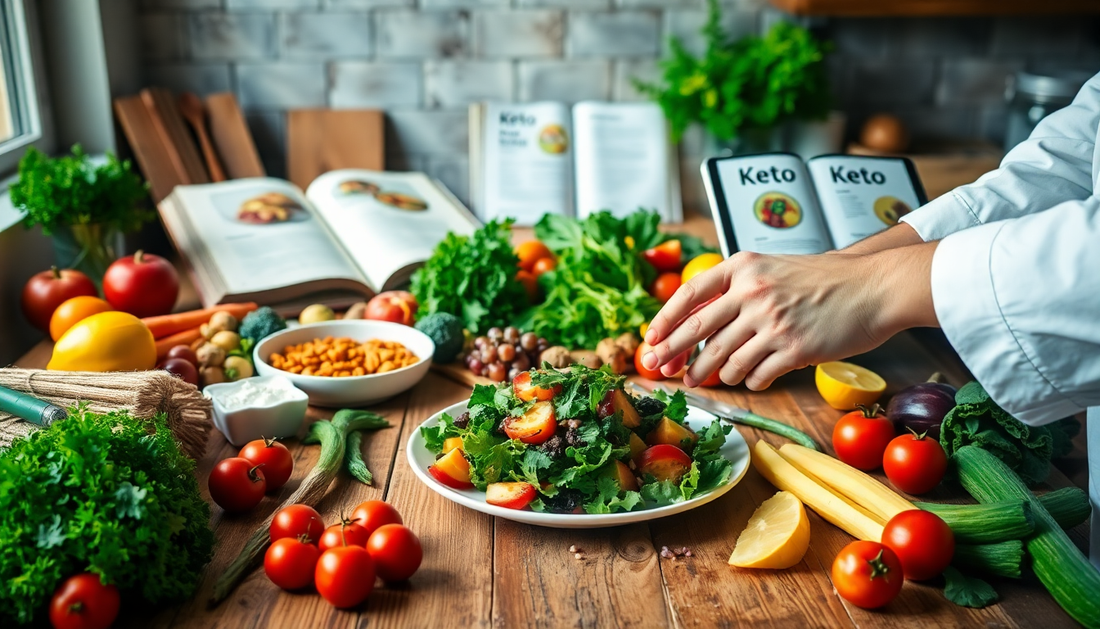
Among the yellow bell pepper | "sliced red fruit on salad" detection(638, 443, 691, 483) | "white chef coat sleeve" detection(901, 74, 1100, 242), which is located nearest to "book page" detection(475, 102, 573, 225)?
the yellow bell pepper

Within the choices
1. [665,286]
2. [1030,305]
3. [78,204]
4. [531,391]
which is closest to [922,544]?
[1030,305]

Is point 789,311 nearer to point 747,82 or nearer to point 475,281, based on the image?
point 475,281

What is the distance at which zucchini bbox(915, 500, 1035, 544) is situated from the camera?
1.15 metres

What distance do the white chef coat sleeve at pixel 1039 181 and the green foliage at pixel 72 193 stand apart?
5.33ft

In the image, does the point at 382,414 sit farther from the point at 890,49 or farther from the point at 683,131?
the point at 890,49

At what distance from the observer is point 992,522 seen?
1.16 meters

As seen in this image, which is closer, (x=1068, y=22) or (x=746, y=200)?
(x=746, y=200)

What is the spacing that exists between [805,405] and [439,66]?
66.9 inches

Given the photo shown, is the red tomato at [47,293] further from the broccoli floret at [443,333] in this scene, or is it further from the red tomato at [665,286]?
the red tomato at [665,286]

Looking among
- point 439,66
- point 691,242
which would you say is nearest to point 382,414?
point 691,242

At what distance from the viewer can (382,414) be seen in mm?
1660

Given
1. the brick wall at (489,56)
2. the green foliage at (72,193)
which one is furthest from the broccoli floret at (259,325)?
the brick wall at (489,56)

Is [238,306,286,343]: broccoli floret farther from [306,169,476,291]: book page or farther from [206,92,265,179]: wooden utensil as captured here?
[206,92,265,179]: wooden utensil

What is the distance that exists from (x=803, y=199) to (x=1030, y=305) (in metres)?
0.99
